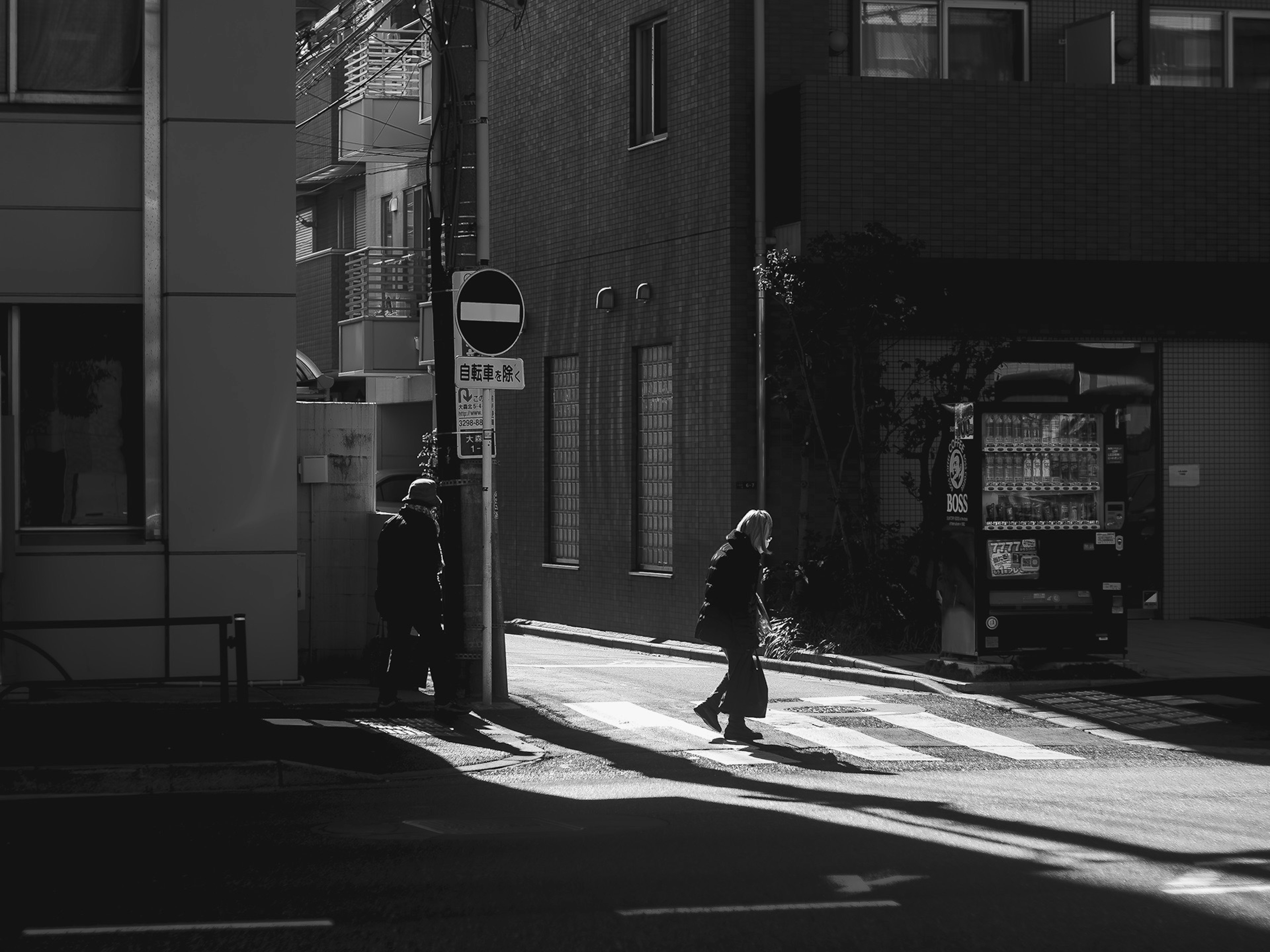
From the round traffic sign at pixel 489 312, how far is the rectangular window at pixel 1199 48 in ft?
35.3

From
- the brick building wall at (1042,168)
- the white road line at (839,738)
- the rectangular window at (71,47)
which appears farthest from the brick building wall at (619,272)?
the rectangular window at (71,47)

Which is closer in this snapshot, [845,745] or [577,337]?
[845,745]

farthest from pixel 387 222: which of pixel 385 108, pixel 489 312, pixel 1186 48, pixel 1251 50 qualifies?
pixel 489 312

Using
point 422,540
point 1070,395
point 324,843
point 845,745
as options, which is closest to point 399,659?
point 422,540

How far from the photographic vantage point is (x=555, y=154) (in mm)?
23844

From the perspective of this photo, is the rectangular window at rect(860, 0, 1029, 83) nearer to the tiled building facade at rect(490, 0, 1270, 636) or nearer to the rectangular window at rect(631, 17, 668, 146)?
the tiled building facade at rect(490, 0, 1270, 636)

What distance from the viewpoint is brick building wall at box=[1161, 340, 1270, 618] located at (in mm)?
20188

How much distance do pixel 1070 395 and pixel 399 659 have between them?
22.6ft

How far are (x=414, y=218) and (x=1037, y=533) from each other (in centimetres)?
1847

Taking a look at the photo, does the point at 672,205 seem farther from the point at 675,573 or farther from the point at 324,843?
the point at 324,843

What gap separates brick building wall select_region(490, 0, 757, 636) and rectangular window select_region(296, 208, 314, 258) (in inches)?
520

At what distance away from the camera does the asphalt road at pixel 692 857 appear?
257 inches

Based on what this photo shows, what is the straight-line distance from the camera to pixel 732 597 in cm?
1277

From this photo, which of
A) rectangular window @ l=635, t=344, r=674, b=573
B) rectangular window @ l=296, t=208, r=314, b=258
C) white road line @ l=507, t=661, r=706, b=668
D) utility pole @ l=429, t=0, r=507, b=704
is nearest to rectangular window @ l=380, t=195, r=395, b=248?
rectangular window @ l=296, t=208, r=314, b=258
